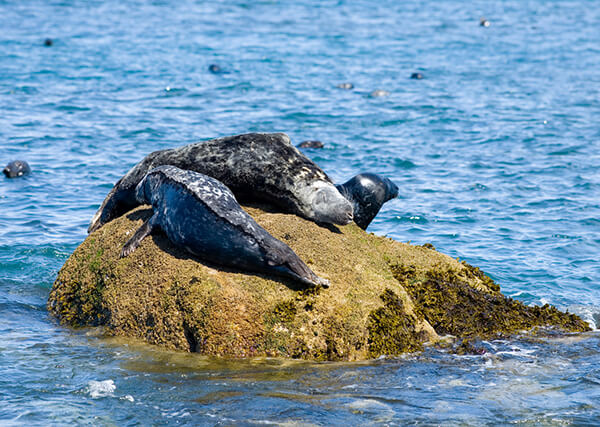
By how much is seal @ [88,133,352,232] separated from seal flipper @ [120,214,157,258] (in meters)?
0.89

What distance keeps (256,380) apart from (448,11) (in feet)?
113

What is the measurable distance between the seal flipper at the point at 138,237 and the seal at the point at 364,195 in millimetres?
2033

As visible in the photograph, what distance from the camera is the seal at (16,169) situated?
14.4 metres

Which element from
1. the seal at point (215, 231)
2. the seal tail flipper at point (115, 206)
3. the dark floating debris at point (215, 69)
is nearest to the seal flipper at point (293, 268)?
the seal at point (215, 231)

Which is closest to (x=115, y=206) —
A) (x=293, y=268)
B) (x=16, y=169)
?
(x=293, y=268)

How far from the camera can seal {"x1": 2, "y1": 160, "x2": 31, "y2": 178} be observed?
14406 millimetres

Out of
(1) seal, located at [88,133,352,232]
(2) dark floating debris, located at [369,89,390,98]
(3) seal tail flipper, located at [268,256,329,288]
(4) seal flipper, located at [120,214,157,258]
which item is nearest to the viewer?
(3) seal tail flipper, located at [268,256,329,288]

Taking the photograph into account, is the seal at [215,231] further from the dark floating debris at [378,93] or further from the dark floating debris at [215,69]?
the dark floating debris at [215,69]

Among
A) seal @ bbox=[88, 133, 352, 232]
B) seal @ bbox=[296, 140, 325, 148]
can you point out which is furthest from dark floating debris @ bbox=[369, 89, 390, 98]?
seal @ bbox=[88, 133, 352, 232]

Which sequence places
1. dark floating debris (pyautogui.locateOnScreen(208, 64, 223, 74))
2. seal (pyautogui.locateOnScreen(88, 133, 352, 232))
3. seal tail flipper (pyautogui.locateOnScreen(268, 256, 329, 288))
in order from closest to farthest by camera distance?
seal tail flipper (pyautogui.locateOnScreen(268, 256, 329, 288)) → seal (pyautogui.locateOnScreen(88, 133, 352, 232)) → dark floating debris (pyautogui.locateOnScreen(208, 64, 223, 74))

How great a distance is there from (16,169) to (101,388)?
938cm

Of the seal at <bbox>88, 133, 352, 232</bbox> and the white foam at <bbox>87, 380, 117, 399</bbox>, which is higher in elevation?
the seal at <bbox>88, 133, 352, 232</bbox>

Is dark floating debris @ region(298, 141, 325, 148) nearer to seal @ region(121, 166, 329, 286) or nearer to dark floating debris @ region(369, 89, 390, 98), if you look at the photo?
dark floating debris @ region(369, 89, 390, 98)

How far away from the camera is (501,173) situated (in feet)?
49.0
